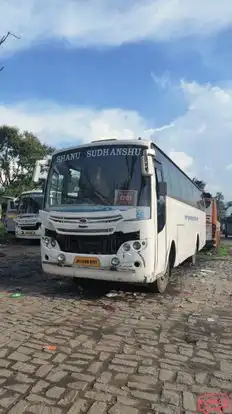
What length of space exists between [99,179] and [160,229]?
1.50m

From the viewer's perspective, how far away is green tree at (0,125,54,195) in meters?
33.7

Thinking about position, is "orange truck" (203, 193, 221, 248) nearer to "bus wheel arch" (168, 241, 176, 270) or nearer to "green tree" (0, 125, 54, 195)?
"bus wheel arch" (168, 241, 176, 270)

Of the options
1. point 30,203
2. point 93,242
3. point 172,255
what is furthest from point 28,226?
point 93,242

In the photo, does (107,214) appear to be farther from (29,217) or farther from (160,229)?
(29,217)

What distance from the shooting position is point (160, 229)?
7859 mm

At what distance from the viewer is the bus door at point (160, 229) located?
25.2 feet

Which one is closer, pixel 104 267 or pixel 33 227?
pixel 104 267

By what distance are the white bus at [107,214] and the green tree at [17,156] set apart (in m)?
26.1

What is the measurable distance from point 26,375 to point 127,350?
4.40ft

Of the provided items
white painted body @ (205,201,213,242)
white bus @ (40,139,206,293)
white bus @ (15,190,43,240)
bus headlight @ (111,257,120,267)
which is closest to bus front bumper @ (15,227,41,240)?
white bus @ (15,190,43,240)

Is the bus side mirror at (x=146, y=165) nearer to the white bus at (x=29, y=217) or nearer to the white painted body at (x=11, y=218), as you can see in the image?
the white bus at (x=29, y=217)

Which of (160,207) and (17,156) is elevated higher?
(17,156)

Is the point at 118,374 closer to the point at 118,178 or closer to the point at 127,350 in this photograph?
the point at 127,350

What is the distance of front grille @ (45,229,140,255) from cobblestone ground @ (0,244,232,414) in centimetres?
93
